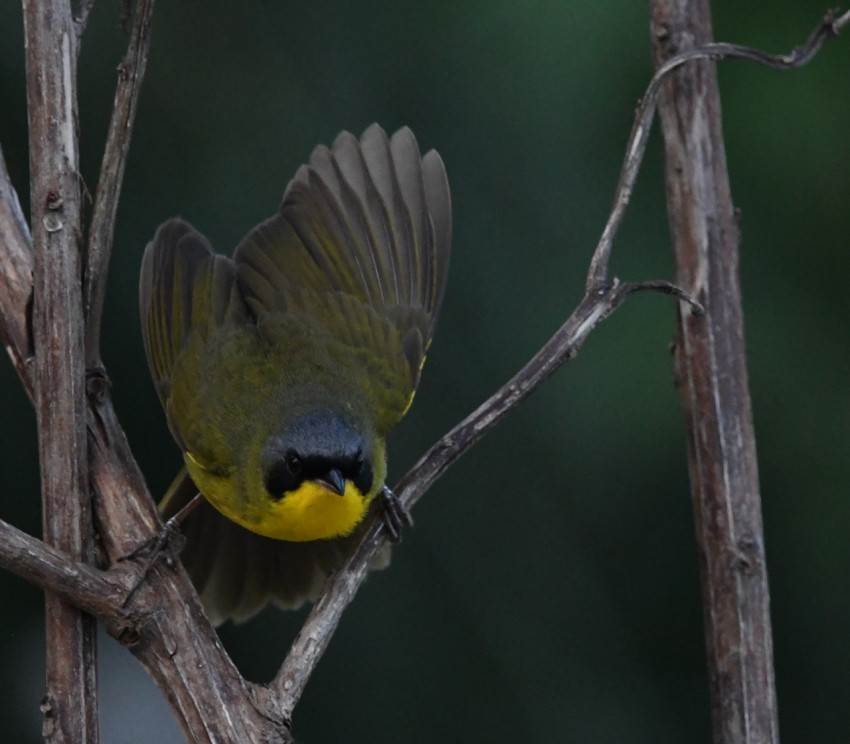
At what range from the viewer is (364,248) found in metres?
2.40

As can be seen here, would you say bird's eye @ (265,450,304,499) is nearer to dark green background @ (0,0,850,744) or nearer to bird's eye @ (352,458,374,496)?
bird's eye @ (352,458,374,496)

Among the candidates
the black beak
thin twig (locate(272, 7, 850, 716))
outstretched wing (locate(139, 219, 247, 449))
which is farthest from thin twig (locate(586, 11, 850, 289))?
outstretched wing (locate(139, 219, 247, 449))

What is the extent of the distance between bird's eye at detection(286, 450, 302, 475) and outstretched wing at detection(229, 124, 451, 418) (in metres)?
0.35

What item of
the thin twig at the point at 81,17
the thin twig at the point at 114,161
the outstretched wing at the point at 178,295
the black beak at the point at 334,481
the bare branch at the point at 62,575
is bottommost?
the bare branch at the point at 62,575

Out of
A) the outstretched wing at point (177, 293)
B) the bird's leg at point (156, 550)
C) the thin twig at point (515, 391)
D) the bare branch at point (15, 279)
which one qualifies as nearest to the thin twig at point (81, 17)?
the bare branch at point (15, 279)

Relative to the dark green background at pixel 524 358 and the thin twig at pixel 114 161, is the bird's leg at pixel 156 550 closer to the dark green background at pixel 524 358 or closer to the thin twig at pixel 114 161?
the thin twig at pixel 114 161

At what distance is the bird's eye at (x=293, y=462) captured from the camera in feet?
7.11

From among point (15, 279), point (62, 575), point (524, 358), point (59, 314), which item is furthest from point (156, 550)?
point (524, 358)

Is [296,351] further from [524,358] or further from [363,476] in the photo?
[524,358]

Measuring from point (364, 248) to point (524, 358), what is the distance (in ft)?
1.69

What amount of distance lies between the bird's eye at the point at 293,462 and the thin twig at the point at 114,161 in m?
0.54

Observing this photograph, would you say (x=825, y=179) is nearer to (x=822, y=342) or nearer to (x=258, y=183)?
(x=822, y=342)

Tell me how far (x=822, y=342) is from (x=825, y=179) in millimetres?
393

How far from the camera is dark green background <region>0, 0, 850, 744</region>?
256cm
